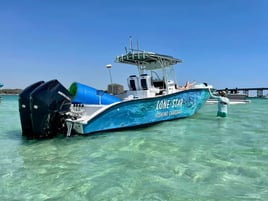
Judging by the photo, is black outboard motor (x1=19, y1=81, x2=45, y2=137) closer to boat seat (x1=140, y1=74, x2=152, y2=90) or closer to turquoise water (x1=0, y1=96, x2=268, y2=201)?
turquoise water (x1=0, y1=96, x2=268, y2=201)

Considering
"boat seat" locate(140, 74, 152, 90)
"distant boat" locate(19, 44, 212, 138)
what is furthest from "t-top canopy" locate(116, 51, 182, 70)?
"boat seat" locate(140, 74, 152, 90)

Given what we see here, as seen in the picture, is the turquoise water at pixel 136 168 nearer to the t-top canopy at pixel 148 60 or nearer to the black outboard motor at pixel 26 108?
the black outboard motor at pixel 26 108

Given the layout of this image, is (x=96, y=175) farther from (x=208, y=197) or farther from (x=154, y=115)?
(x=154, y=115)

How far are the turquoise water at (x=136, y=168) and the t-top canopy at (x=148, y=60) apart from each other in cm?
427

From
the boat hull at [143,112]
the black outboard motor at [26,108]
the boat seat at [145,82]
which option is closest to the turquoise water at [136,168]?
the black outboard motor at [26,108]

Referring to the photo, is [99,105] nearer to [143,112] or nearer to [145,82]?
[143,112]

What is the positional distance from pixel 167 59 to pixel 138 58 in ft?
4.52

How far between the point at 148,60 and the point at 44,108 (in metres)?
5.67

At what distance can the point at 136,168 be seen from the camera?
5.03m

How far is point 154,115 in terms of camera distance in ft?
33.9

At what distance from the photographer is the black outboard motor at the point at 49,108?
25.9 ft

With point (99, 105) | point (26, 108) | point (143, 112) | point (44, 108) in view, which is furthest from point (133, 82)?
point (26, 108)

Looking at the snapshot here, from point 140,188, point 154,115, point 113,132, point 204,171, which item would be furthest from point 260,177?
point 154,115

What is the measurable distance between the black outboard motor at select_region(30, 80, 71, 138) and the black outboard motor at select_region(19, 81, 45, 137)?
198mm
